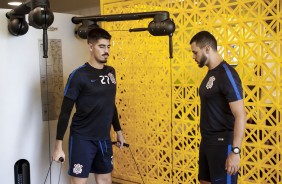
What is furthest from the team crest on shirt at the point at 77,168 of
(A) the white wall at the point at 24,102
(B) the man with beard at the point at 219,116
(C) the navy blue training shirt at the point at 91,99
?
(B) the man with beard at the point at 219,116

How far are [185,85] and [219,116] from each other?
968mm

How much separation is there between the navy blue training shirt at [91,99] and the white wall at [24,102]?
52cm

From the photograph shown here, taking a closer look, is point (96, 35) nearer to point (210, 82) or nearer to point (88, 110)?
point (88, 110)

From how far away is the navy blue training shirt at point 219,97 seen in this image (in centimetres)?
216

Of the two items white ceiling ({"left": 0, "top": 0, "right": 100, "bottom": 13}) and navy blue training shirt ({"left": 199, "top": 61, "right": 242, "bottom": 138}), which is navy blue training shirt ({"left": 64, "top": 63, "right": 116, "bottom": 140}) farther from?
white ceiling ({"left": 0, "top": 0, "right": 100, "bottom": 13})

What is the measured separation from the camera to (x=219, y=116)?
2.23 m

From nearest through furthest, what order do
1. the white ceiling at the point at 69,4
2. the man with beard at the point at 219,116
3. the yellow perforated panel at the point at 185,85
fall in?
the man with beard at the point at 219,116 → the yellow perforated panel at the point at 185,85 → the white ceiling at the point at 69,4

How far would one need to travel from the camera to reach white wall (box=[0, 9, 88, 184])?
2.69m

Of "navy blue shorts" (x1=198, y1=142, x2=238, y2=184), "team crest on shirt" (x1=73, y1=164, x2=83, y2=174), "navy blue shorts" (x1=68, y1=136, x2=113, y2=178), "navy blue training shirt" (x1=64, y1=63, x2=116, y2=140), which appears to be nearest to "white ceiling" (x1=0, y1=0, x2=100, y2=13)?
"navy blue training shirt" (x1=64, y1=63, x2=116, y2=140)

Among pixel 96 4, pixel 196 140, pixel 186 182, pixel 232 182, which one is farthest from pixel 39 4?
pixel 96 4

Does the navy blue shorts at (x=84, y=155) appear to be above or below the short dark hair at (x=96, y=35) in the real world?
below

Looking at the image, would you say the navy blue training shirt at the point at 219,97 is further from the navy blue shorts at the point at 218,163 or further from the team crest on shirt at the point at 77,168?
the team crest on shirt at the point at 77,168

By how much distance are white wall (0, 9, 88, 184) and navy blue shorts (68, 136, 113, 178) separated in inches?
20.5

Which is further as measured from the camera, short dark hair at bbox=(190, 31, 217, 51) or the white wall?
the white wall
